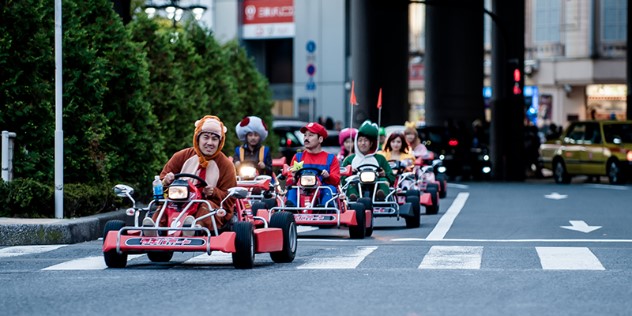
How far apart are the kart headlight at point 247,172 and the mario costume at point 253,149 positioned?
418mm

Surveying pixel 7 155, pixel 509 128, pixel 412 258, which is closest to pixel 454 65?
pixel 509 128

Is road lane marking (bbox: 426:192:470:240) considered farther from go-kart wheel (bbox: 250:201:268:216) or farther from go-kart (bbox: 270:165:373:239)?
go-kart wheel (bbox: 250:201:268:216)

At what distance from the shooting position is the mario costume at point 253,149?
2277 cm

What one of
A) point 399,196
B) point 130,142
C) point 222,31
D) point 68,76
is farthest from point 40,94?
point 222,31

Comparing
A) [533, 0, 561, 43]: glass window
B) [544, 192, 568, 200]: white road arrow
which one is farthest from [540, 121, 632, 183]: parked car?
[533, 0, 561, 43]: glass window

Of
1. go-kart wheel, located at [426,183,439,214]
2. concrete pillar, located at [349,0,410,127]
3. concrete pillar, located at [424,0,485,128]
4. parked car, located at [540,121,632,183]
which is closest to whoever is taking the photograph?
go-kart wheel, located at [426,183,439,214]

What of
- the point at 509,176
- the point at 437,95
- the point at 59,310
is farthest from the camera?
the point at 437,95

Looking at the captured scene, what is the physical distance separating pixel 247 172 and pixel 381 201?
1972 mm

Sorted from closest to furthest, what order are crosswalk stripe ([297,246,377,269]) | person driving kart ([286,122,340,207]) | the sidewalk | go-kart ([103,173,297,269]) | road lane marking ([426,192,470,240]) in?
go-kart ([103,173,297,269]) < crosswalk stripe ([297,246,377,269]) < the sidewalk < person driving kart ([286,122,340,207]) < road lane marking ([426,192,470,240])

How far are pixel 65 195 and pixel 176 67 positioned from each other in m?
9.37

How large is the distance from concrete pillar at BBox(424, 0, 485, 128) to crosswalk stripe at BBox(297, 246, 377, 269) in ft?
146

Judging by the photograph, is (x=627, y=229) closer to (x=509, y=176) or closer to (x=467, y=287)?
(x=467, y=287)

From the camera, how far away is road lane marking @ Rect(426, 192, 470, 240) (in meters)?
21.0

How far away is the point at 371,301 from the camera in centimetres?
1138
